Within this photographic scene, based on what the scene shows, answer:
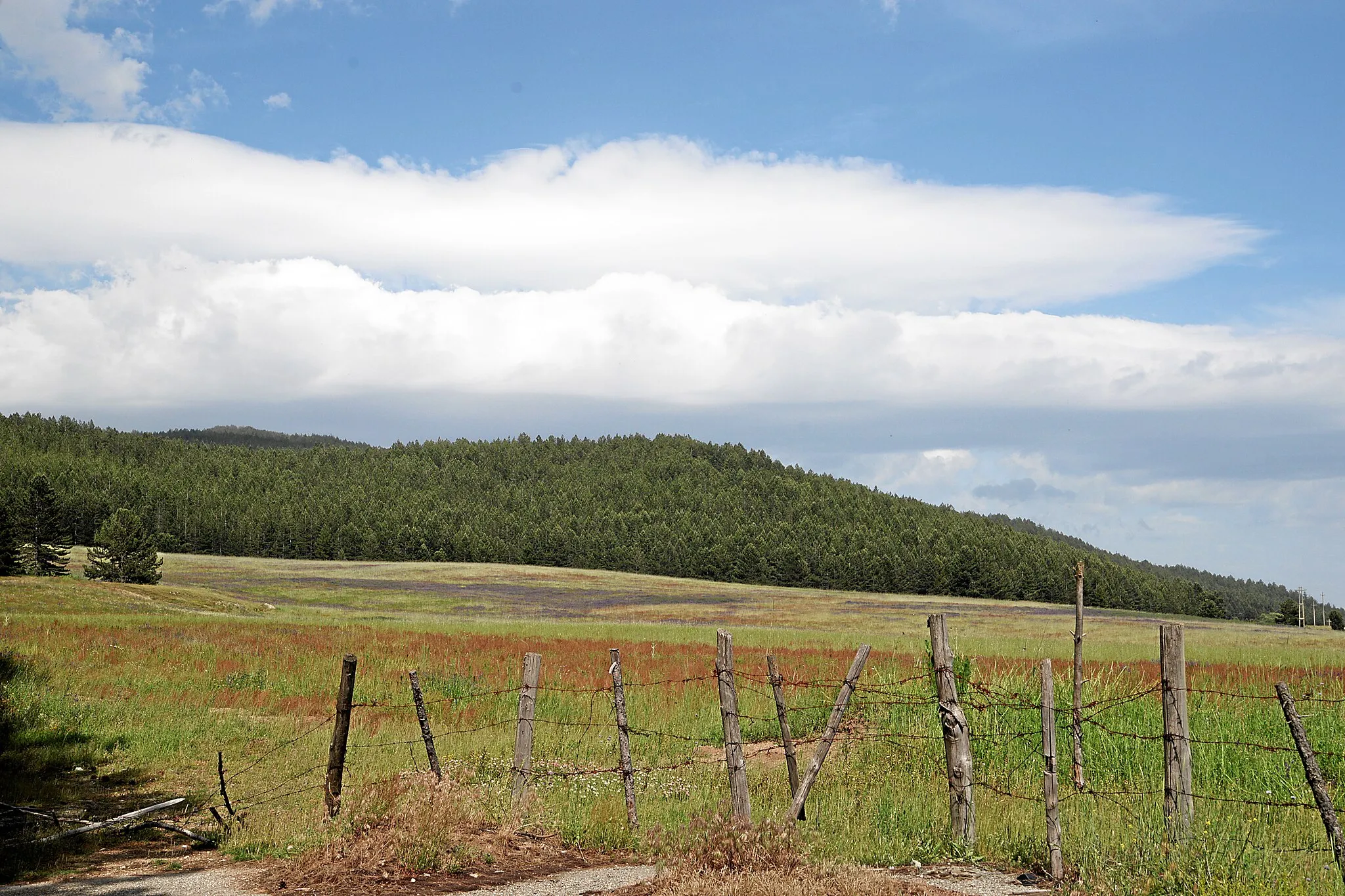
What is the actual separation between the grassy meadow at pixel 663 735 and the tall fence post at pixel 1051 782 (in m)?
0.31

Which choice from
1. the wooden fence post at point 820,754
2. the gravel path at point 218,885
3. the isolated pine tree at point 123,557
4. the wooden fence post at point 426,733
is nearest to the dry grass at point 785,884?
the gravel path at point 218,885

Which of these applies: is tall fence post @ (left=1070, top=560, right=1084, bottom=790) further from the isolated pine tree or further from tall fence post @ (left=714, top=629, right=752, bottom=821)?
the isolated pine tree

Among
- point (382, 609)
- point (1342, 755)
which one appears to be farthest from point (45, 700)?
point (382, 609)

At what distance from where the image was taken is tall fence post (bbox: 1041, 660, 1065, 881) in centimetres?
841

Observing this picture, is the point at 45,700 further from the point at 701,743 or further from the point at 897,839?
the point at 897,839

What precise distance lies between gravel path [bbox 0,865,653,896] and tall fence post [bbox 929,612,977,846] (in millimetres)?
3069

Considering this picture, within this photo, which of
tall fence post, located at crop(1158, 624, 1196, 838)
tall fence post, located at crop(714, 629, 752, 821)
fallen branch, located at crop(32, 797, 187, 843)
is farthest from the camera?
fallen branch, located at crop(32, 797, 187, 843)

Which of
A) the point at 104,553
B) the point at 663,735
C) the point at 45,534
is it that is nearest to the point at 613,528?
the point at 45,534

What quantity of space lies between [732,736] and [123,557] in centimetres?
6840

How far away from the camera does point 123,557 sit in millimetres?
66250

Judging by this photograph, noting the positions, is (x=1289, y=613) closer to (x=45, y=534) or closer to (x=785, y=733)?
(x=785, y=733)

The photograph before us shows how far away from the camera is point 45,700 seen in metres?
18.2

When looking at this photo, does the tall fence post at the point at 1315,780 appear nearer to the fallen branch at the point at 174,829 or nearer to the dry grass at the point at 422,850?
the dry grass at the point at 422,850

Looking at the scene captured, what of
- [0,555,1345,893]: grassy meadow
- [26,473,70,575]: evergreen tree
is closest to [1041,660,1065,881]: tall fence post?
[0,555,1345,893]: grassy meadow
